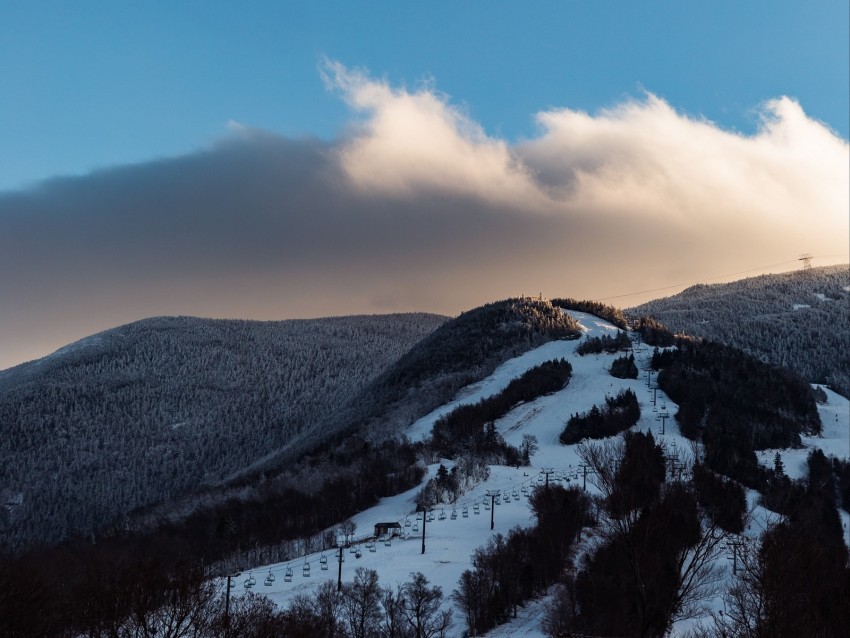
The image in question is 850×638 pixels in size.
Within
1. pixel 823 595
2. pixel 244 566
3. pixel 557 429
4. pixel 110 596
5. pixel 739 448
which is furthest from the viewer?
pixel 557 429

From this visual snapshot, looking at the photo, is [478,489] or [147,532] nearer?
[478,489]

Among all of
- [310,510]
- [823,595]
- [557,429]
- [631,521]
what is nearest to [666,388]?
[557,429]

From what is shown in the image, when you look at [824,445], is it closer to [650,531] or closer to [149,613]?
[650,531]

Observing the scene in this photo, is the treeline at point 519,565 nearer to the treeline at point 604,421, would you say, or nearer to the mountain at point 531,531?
the mountain at point 531,531

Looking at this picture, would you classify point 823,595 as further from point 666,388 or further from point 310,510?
point 666,388

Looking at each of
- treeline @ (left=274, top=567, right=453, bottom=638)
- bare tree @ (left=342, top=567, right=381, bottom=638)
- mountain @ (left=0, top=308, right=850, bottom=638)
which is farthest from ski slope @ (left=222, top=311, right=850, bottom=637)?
bare tree @ (left=342, top=567, right=381, bottom=638)

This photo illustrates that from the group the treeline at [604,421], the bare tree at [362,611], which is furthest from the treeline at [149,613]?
the treeline at [604,421]
